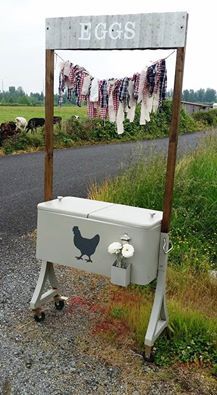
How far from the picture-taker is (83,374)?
255cm

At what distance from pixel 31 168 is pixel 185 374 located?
7536 mm

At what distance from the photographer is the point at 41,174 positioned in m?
8.99

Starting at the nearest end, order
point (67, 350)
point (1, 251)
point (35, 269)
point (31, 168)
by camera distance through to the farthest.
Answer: point (67, 350), point (35, 269), point (1, 251), point (31, 168)

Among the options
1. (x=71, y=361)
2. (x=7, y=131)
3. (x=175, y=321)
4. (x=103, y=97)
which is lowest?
(x=71, y=361)

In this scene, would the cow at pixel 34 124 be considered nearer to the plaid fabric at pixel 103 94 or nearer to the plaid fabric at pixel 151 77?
the plaid fabric at pixel 103 94

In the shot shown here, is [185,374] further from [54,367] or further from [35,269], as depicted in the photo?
[35,269]

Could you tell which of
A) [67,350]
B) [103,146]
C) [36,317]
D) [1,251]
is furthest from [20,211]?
[103,146]

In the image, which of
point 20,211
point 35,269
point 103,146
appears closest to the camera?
point 35,269

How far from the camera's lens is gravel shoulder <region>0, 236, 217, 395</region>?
2.45 meters

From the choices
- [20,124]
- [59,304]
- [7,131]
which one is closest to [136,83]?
[59,304]

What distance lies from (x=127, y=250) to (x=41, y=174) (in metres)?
6.63

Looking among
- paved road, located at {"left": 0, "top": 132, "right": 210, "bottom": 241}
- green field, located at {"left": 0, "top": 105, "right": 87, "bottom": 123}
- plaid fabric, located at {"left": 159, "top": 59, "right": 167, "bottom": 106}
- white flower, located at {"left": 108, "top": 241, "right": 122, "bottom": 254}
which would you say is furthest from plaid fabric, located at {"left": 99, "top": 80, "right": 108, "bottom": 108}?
green field, located at {"left": 0, "top": 105, "right": 87, "bottom": 123}

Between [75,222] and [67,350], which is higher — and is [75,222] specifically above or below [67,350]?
above

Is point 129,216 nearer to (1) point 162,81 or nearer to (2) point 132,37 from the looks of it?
(1) point 162,81
